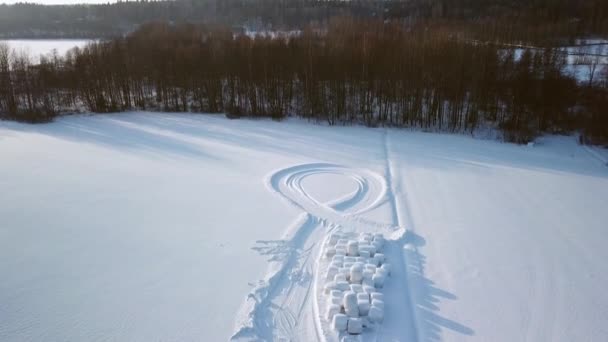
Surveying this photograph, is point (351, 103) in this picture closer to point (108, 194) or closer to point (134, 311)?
point (108, 194)

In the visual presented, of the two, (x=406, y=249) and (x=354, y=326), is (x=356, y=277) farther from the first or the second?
(x=406, y=249)

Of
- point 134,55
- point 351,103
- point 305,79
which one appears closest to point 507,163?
point 351,103

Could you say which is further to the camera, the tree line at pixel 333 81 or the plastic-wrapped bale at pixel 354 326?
the tree line at pixel 333 81

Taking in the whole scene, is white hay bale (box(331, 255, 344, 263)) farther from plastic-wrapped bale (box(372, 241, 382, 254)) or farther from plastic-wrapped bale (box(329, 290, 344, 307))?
plastic-wrapped bale (box(329, 290, 344, 307))

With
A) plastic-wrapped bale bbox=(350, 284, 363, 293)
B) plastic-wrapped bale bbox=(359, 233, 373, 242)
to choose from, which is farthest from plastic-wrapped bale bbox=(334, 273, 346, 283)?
plastic-wrapped bale bbox=(359, 233, 373, 242)

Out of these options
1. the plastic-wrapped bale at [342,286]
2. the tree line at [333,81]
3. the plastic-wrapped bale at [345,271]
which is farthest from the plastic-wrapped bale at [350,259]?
the tree line at [333,81]

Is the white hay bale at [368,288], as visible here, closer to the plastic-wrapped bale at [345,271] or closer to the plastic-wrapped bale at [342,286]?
the plastic-wrapped bale at [342,286]

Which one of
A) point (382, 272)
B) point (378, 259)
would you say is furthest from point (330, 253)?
point (382, 272)
